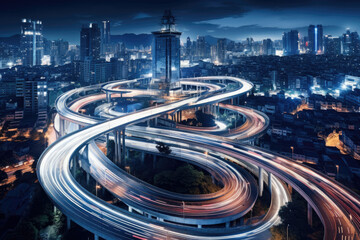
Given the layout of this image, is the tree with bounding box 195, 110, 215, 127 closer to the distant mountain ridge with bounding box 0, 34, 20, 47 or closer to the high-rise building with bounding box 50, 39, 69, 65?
the high-rise building with bounding box 50, 39, 69, 65

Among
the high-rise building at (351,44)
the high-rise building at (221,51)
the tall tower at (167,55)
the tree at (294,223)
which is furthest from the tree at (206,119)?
the high-rise building at (351,44)

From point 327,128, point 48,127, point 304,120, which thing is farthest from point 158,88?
point 327,128

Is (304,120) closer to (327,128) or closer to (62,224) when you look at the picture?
(327,128)

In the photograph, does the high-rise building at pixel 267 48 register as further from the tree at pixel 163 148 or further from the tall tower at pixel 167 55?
the tree at pixel 163 148

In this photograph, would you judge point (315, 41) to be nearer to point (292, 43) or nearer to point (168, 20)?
point (292, 43)

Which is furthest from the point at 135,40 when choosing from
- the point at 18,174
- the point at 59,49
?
the point at 18,174

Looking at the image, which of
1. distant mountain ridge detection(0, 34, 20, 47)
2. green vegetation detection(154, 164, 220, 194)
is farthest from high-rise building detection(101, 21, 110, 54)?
green vegetation detection(154, 164, 220, 194)

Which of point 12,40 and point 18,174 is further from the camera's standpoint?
point 12,40
